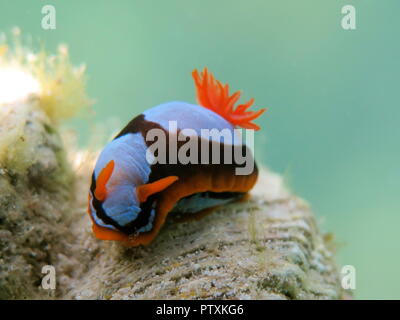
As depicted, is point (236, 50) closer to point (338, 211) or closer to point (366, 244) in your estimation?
point (338, 211)

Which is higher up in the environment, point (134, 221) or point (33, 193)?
point (33, 193)

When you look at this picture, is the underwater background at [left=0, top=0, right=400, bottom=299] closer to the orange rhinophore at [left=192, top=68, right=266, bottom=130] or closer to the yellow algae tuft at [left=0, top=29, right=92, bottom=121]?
the yellow algae tuft at [left=0, top=29, right=92, bottom=121]

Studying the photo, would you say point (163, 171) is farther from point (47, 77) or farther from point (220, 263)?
point (47, 77)

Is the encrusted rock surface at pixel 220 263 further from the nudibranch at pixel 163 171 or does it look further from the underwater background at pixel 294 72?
the underwater background at pixel 294 72

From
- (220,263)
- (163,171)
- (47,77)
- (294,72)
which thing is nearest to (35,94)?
(47,77)

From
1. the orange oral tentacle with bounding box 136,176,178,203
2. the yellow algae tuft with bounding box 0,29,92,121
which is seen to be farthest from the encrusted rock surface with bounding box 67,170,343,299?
the yellow algae tuft with bounding box 0,29,92,121

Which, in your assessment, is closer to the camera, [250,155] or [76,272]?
[76,272]
